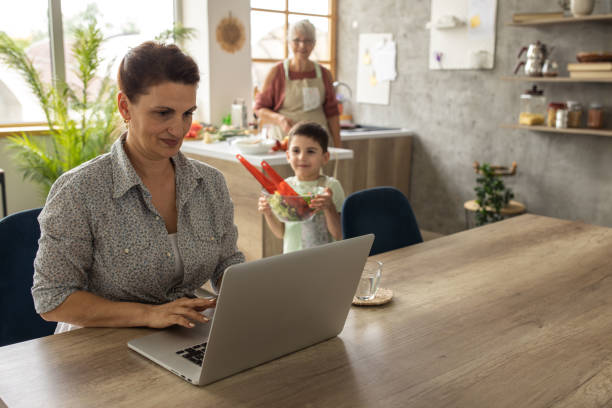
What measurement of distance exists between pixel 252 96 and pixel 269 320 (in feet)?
13.6

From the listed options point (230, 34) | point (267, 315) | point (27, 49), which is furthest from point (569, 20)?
point (27, 49)

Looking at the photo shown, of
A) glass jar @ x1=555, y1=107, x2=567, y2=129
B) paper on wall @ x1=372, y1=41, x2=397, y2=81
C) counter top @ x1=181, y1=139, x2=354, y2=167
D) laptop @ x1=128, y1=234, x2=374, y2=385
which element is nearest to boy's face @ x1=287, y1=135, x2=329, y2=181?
counter top @ x1=181, y1=139, x2=354, y2=167

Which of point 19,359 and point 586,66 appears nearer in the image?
point 19,359

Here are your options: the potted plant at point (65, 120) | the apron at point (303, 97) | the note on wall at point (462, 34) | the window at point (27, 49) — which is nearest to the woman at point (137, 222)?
the apron at point (303, 97)

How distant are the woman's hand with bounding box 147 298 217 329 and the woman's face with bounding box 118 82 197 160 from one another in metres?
0.36

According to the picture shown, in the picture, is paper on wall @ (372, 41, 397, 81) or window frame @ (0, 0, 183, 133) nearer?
window frame @ (0, 0, 183, 133)

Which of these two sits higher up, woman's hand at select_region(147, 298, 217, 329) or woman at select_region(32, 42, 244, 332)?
woman at select_region(32, 42, 244, 332)

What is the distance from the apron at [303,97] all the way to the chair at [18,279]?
232 cm

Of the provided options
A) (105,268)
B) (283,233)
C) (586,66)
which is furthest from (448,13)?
(105,268)

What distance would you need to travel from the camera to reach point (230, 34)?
15.5ft

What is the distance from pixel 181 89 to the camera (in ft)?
4.26

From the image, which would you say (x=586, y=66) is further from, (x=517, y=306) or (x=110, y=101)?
(x=110, y=101)

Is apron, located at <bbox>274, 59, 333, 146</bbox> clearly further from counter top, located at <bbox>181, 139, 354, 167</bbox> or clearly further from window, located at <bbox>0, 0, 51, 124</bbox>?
window, located at <bbox>0, 0, 51, 124</bbox>

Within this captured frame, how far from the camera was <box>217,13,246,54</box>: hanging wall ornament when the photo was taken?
184 inches
